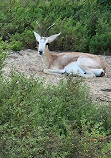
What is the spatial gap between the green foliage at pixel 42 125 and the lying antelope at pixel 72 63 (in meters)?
3.97

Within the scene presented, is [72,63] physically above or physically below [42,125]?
below

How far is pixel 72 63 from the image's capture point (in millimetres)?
10766

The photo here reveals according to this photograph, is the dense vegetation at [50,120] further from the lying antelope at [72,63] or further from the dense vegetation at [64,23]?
the dense vegetation at [64,23]

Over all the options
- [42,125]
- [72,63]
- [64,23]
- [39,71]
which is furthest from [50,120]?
[64,23]

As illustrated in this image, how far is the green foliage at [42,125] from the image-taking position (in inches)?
192

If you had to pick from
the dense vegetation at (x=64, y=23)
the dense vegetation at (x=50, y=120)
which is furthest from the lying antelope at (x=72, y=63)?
the dense vegetation at (x=50, y=120)

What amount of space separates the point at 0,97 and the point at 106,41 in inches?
278

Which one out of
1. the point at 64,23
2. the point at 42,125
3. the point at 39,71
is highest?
the point at 64,23

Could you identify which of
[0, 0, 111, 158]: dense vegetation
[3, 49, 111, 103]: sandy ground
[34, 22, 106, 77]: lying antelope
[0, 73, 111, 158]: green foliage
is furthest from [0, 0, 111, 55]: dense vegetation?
[0, 73, 111, 158]: green foliage

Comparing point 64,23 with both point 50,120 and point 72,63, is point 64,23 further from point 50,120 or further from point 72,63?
point 50,120

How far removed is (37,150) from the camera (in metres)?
4.89

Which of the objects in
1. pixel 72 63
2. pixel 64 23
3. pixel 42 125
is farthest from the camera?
pixel 64 23

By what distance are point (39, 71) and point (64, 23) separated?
99.7 inches

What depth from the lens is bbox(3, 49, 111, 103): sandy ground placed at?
855 centimetres
